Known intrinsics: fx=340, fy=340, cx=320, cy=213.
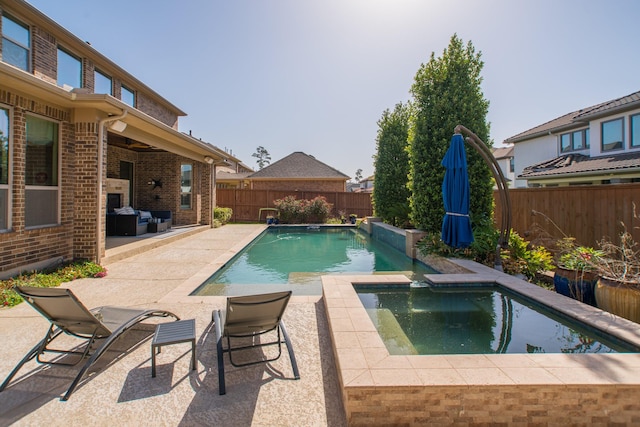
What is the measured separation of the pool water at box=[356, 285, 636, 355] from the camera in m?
3.52

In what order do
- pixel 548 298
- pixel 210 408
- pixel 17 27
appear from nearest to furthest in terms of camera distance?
pixel 210 408 → pixel 548 298 → pixel 17 27

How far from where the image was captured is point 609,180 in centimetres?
1350

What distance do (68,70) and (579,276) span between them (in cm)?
1448

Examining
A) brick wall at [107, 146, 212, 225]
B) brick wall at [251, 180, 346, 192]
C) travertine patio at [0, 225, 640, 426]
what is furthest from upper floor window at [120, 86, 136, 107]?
brick wall at [251, 180, 346, 192]

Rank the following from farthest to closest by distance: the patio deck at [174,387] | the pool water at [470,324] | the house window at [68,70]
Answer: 1. the house window at [68,70]
2. the pool water at [470,324]
3. the patio deck at [174,387]

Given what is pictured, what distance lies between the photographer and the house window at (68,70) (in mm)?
10648

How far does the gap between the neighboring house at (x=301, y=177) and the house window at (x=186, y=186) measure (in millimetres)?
11176

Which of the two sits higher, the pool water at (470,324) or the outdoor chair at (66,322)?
the outdoor chair at (66,322)

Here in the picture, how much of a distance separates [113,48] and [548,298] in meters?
15.5

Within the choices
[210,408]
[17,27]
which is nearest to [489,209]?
[210,408]

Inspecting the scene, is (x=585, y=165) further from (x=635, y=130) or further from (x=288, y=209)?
(x=288, y=209)

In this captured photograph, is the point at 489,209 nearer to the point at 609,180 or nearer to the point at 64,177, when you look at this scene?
the point at 609,180

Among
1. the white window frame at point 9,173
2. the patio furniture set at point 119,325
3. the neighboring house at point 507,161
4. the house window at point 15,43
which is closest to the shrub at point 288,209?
the house window at point 15,43

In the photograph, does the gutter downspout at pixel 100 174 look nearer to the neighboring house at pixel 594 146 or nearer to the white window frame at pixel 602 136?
the neighboring house at pixel 594 146
